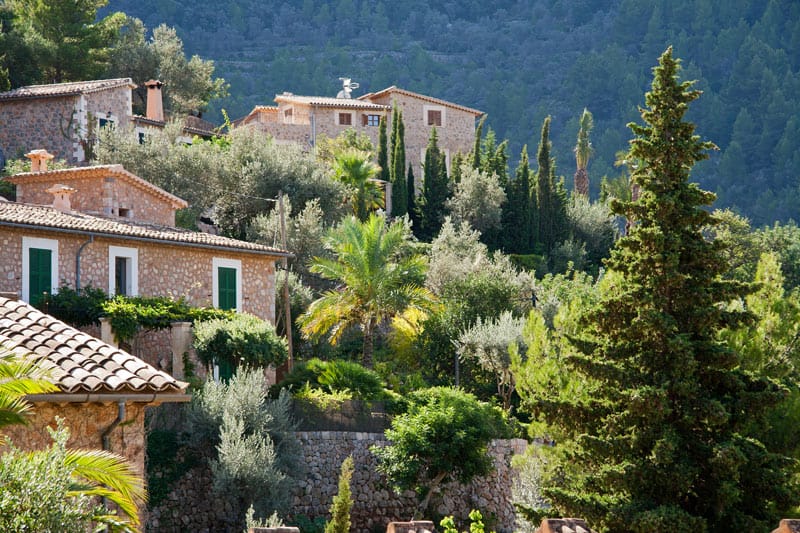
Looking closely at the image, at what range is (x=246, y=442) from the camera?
88.6 ft

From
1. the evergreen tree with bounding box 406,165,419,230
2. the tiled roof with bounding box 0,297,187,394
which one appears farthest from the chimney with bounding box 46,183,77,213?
the evergreen tree with bounding box 406,165,419,230

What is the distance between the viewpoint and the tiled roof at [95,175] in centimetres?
3497

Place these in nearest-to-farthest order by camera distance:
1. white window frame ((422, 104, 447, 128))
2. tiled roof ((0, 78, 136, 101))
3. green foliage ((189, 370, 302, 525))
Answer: green foliage ((189, 370, 302, 525)), tiled roof ((0, 78, 136, 101)), white window frame ((422, 104, 447, 128))

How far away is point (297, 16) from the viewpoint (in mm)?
162625

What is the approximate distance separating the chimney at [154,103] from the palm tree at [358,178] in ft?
Answer: 26.2

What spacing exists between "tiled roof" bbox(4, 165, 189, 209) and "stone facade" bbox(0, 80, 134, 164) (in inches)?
372

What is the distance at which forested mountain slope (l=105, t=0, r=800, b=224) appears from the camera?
134125mm

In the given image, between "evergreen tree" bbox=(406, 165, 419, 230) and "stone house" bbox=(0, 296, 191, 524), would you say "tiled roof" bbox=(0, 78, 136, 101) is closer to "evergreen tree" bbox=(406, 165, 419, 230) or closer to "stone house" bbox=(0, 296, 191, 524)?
"evergreen tree" bbox=(406, 165, 419, 230)

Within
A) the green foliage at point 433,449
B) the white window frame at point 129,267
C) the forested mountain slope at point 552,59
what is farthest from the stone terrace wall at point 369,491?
the forested mountain slope at point 552,59

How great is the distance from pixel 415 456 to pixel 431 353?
8.69 metres

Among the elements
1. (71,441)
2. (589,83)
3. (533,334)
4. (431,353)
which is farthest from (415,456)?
(589,83)

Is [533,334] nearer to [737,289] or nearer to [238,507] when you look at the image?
[238,507]

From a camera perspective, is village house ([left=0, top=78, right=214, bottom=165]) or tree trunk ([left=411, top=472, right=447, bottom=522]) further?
village house ([left=0, top=78, right=214, bottom=165])

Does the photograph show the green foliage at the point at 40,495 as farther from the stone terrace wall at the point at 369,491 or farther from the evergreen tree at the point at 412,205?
the evergreen tree at the point at 412,205
